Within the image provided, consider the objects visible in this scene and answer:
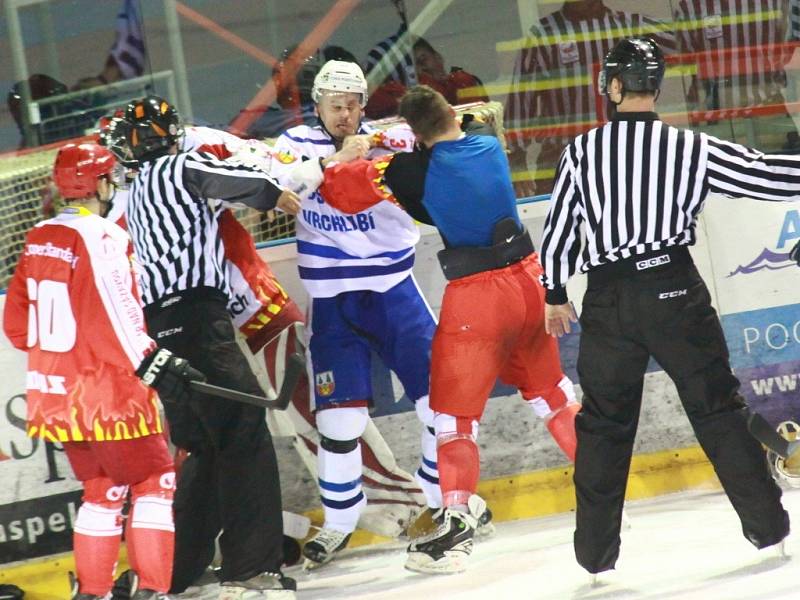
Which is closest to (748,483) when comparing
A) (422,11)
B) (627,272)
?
(627,272)

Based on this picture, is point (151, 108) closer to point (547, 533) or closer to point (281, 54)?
point (281, 54)

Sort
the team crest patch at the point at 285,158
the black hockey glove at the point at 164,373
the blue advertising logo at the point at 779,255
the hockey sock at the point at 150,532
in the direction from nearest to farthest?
the black hockey glove at the point at 164,373
the hockey sock at the point at 150,532
the team crest patch at the point at 285,158
the blue advertising logo at the point at 779,255

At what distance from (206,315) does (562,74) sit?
69.8 inches

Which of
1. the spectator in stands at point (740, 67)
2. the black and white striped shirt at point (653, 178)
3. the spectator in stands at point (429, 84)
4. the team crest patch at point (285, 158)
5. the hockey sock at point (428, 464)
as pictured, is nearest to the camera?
the black and white striped shirt at point (653, 178)

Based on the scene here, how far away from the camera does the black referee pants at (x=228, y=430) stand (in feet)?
14.3

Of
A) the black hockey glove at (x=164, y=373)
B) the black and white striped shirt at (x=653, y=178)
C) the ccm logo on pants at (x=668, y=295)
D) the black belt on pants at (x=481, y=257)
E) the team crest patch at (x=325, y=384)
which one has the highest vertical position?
the black and white striped shirt at (x=653, y=178)

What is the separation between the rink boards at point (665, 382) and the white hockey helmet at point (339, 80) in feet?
2.10

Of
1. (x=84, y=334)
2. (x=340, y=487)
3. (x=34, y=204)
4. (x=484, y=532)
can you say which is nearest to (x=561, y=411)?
(x=484, y=532)

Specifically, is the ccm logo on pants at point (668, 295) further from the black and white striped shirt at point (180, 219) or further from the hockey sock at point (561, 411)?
the black and white striped shirt at point (180, 219)

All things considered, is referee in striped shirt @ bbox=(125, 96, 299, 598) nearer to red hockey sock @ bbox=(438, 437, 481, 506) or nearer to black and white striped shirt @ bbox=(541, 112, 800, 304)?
red hockey sock @ bbox=(438, 437, 481, 506)

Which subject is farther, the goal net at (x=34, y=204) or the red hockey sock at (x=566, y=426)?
the goal net at (x=34, y=204)

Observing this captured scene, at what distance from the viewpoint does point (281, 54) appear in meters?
5.59

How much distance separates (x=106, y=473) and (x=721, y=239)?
2.35m

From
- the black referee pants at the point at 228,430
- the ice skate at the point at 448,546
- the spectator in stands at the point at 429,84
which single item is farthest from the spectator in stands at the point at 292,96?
the ice skate at the point at 448,546
